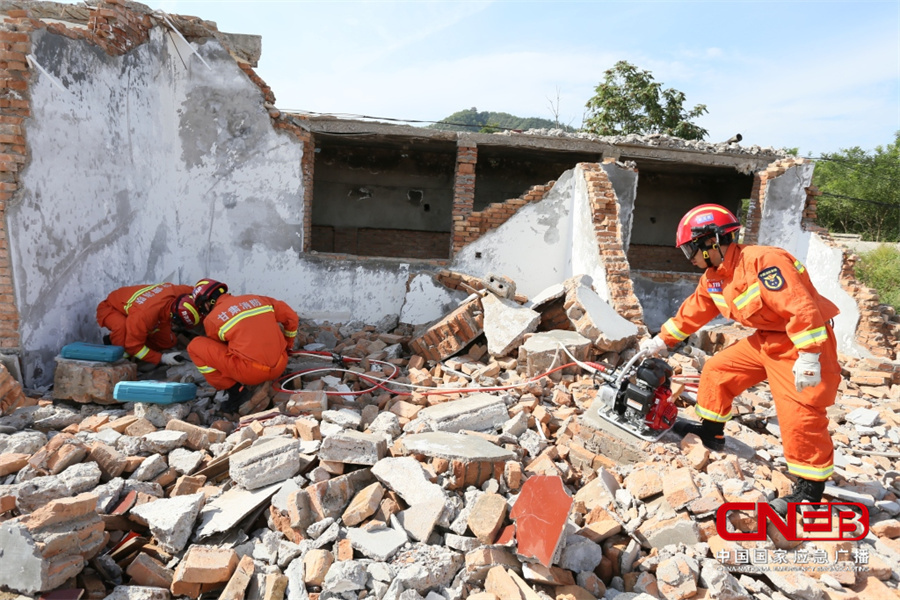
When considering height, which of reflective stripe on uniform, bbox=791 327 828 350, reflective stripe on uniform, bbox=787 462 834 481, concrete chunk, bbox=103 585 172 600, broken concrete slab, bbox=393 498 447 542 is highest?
reflective stripe on uniform, bbox=791 327 828 350

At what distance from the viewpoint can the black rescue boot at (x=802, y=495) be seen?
3168 millimetres

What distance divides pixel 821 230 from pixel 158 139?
401 inches

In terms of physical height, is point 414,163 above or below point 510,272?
above

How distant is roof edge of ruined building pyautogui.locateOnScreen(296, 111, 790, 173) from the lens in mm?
7809

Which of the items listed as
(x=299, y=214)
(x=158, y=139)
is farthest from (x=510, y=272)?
(x=158, y=139)

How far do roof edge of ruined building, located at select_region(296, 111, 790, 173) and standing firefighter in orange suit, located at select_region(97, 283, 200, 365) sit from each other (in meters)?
3.44

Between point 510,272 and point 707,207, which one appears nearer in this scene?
point 707,207

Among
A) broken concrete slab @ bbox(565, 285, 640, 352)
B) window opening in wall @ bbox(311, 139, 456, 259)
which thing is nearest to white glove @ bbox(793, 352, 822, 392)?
broken concrete slab @ bbox(565, 285, 640, 352)

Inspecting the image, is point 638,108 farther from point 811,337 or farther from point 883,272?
point 811,337

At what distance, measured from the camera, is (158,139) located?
6.51m

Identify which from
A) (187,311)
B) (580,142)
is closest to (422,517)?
(187,311)

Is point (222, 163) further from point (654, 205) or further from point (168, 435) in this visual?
point (654, 205)

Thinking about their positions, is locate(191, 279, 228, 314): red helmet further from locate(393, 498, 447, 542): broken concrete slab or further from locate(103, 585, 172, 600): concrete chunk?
locate(393, 498, 447, 542): broken concrete slab

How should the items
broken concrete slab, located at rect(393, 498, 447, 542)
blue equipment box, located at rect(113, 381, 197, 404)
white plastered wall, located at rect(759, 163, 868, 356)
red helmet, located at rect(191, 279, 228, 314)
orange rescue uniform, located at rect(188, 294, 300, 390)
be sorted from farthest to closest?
white plastered wall, located at rect(759, 163, 868, 356)
red helmet, located at rect(191, 279, 228, 314)
orange rescue uniform, located at rect(188, 294, 300, 390)
blue equipment box, located at rect(113, 381, 197, 404)
broken concrete slab, located at rect(393, 498, 447, 542)
